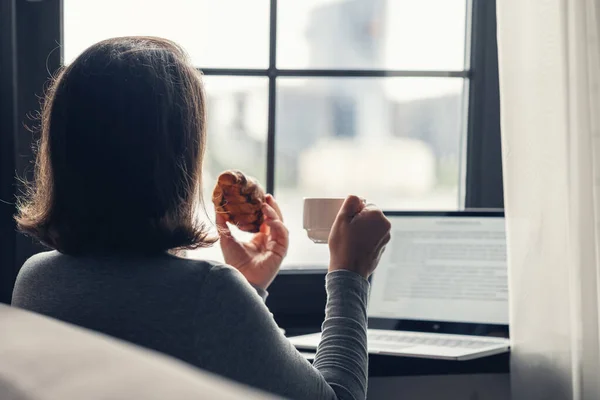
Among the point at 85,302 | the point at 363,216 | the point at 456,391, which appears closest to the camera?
the point at 85,302

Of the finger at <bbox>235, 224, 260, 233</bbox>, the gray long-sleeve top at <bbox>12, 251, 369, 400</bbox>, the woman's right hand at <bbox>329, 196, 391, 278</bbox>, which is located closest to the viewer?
the gray long-sleeve top at <bbox>12, 251, 369, 400</bbox>

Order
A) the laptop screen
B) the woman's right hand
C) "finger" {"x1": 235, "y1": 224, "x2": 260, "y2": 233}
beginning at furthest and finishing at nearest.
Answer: the laptop screen < "finger" {"x1": 235, "y1": 224, "x2": 260, "y2": 233} < the woman's right hand

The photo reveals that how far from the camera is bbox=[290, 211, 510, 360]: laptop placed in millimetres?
1545

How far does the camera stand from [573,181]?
1330 mm

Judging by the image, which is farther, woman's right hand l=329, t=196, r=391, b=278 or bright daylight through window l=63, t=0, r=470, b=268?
bright daylight through window l=63, t=0, r=470, b=268

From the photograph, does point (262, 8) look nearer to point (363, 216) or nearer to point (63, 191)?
point (363, 216)

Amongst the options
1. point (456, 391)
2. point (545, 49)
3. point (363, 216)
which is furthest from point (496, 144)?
point (363, 216)

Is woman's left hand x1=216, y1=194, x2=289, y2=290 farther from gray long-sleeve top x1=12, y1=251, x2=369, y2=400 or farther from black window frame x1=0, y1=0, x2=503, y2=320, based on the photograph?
gray long-sleeve top x1=12, y1=251, x2=369, y2=400

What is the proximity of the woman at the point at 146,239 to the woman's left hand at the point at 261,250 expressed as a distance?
1.09ft

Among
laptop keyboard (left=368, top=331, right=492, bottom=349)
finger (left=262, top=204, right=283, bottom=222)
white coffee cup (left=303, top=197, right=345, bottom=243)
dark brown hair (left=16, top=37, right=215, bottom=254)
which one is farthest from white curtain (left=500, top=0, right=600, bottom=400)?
dark brown hair (left=16, top=37, right=215, bottom=254)

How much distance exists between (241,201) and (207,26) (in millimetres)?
512

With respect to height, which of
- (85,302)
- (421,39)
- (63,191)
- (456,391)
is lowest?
(456,391)

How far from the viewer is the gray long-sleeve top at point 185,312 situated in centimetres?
89

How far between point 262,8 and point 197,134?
2.80 feet
